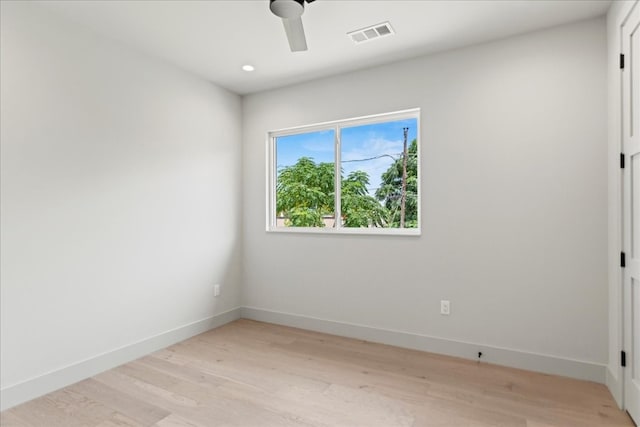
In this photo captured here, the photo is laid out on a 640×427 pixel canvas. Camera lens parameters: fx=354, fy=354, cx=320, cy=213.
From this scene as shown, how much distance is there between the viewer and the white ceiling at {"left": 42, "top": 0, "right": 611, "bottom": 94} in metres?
2.37

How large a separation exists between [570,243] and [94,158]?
3592mm

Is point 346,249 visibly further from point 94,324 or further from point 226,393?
point 94,324

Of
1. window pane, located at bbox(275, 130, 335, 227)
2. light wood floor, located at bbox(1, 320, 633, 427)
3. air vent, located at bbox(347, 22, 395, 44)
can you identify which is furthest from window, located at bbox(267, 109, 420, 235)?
light wood floor, located at bbox(1, 320, 633, 427)

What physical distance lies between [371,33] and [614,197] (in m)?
2.03

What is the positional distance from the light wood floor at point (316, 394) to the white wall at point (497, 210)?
36 centimetres

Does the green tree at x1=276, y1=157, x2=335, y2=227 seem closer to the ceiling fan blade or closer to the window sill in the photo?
the window sill

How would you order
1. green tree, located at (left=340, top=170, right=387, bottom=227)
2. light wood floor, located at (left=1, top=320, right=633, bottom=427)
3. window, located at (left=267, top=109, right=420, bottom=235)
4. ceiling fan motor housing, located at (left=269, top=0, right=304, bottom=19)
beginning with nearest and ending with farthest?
1. ceiling fan motor housing, located at (left=269, top=0, right=304, bottom=19)
2. light wood floor, located at (left=1, top=320, right=633, bottom=427)
3. window, located at (left=267, top=109, right=420, bottom=235)
4. green tree, located at (left=340, top=170, right=387, bottom=227)

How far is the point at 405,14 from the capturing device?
247 cm

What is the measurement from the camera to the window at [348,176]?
332 cm

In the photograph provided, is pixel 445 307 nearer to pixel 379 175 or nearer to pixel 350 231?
pixel 350 231

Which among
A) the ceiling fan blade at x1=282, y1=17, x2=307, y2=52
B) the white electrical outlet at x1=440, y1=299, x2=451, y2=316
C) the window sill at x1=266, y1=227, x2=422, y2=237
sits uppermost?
the ceiling fan blade at x1=282, y1=17, x2=307, y2=52

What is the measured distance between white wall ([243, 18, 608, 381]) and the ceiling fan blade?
145cm

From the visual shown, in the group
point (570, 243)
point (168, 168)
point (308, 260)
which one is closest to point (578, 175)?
point (570, 243)

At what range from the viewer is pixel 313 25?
262cm
